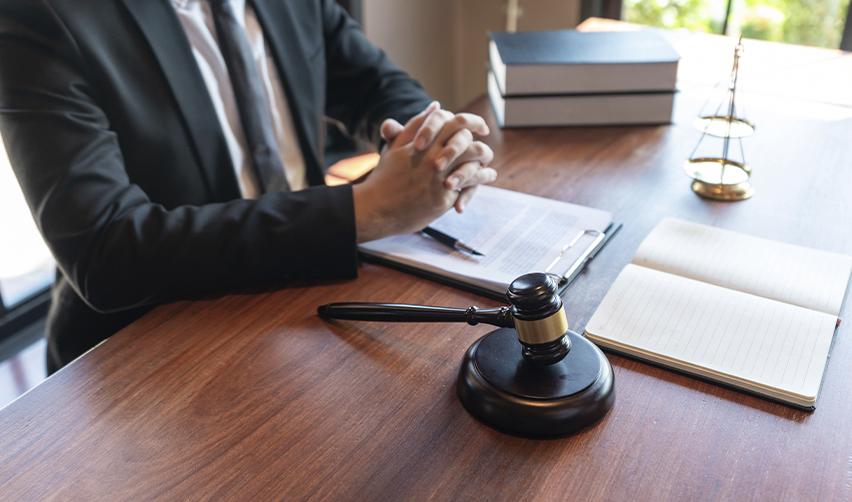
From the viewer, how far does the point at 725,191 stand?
1110 millimetres

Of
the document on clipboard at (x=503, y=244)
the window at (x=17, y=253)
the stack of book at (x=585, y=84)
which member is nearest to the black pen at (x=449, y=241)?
the document on clipboard at (x=503, y=244)

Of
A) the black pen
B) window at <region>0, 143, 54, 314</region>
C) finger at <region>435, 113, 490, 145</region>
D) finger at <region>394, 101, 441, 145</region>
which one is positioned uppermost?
finger at <region>435, 113, 490, 145</region>

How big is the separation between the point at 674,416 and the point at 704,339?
117 millimetres

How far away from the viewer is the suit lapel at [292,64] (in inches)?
48.7

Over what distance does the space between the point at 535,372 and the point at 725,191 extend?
56cm

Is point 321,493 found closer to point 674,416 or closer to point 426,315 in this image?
point 426,315

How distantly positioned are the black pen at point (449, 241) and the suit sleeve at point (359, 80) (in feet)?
1.42

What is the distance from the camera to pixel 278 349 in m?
0.81

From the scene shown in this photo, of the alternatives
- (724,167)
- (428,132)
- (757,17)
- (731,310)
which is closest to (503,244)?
(428,132)

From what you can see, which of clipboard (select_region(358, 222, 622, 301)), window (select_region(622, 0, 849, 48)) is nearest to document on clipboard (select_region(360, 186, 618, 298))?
clipboard (select_region(358, 222, 622, 301))

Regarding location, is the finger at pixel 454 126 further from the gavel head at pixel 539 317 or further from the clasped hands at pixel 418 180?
the gavel head at pixel 539 317

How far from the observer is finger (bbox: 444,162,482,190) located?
0.97 m

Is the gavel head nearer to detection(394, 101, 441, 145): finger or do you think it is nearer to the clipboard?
the clipboard

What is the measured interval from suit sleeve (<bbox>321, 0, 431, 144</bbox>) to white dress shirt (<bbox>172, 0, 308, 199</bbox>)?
0.17 metres
